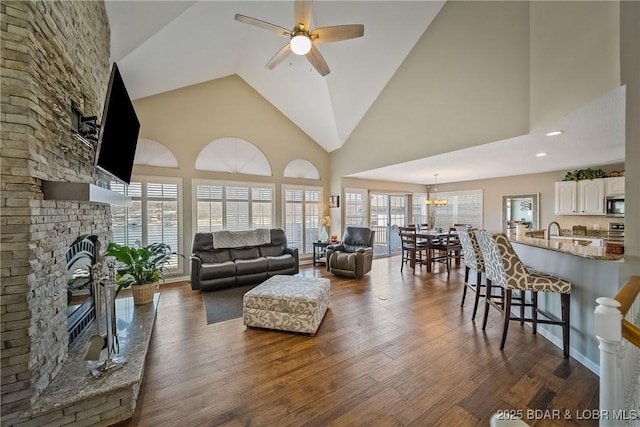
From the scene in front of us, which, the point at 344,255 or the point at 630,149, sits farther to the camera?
the point at 344,255

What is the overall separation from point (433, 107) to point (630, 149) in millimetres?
2609

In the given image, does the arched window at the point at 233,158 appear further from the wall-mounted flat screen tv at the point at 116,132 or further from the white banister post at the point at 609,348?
the white banister post at the point at 609,348

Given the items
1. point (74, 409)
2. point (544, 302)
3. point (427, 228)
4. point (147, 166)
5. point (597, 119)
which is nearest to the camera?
point (74, 409)

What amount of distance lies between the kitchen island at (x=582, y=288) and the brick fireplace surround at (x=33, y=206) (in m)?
3.94

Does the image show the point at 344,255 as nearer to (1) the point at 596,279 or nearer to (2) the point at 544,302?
(2) the point at 544,302

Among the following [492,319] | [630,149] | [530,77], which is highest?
[530,77]

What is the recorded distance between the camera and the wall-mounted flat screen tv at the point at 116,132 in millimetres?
2037

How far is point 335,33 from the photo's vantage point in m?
2.80

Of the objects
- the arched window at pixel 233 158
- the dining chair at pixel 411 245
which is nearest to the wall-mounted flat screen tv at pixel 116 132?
the arched window at pixel 233 158

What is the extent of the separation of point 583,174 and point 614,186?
563 mm

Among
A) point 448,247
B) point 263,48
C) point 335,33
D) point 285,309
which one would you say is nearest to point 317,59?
point 335,33

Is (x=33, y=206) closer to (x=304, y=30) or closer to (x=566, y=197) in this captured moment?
(x=304, y=30)

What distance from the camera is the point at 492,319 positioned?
321 cm

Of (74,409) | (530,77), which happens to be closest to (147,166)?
(74,409)
